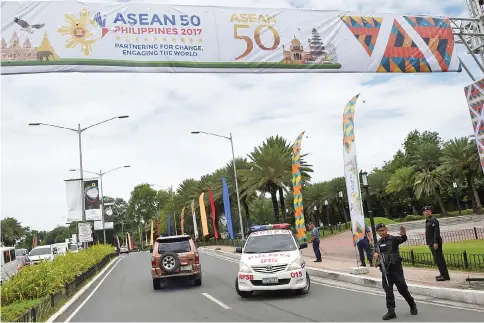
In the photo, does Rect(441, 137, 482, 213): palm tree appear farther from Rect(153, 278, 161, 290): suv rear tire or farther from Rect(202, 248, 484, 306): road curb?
Rect(153, 278, 161, 290): suv rear tire

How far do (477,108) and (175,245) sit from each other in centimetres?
1075

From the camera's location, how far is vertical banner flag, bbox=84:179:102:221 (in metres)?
31.0

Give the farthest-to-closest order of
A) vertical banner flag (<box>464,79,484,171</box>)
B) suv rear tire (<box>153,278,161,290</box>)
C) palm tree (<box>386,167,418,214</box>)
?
palm tree (<box>386,167,418,214</box>) → suv rear tire (<box>153,278,161,290</box>) → vertical banner flag (<box>464,79,484,171</box>)

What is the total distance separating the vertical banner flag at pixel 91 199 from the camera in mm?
30969

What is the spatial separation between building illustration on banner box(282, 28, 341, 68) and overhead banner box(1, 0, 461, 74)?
0.03 meters

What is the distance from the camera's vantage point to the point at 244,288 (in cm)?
1224

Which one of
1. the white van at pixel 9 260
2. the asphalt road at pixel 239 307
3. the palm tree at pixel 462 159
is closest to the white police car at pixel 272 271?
the asphalt road at pixel 239 307

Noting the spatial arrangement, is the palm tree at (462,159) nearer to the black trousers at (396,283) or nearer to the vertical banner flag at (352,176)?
the vertical banner flag at (352,176)

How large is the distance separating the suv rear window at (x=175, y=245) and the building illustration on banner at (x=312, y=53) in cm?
814

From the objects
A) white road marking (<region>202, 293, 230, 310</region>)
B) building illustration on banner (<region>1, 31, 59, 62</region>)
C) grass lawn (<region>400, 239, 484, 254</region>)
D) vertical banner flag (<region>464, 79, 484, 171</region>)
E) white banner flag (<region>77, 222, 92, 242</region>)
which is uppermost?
building illustration on banner (<region>1, 31, 59, 62</region>)

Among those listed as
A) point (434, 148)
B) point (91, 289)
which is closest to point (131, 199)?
point (434, 148)

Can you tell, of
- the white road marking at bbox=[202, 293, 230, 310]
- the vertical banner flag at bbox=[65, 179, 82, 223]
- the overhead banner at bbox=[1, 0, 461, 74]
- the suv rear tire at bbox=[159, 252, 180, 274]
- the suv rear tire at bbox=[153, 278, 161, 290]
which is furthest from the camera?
the vertical banner flag at bbox=[65, 179, 82, 223]

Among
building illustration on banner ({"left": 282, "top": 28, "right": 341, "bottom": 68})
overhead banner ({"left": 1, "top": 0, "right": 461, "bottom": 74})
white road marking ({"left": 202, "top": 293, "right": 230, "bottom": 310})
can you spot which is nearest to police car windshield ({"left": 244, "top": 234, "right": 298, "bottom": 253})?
white road marking ({"left": 202, "top": 293, "right": 230, "bottom": 310})

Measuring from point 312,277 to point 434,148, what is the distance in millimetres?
44615
